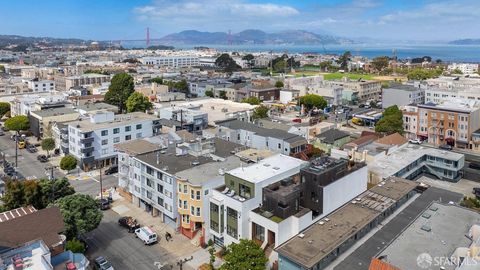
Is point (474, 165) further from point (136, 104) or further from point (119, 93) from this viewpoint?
point (119, 93)

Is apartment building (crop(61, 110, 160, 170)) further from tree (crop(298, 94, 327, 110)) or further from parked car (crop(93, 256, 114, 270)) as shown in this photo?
tree (crop(298, 94, 327, 110))

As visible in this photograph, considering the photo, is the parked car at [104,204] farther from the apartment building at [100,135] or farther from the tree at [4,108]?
the tree at [4,108]

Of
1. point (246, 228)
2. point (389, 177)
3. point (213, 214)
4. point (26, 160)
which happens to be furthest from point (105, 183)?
point (389, 177)

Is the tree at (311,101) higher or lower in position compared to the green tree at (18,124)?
higher

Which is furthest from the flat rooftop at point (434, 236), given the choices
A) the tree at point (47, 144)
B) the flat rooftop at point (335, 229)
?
the tree at point (47, 144)

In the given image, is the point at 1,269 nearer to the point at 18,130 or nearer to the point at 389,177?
the point at 389,177

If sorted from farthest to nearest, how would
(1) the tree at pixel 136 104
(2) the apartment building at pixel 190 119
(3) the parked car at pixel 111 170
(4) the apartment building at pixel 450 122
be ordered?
(1) the tree at pixel 136 104 → (4) the apartment building at pixel 450 122 → (2) the apartment building at pixel 190 119 → (3) the parked car at pixel 111 170
